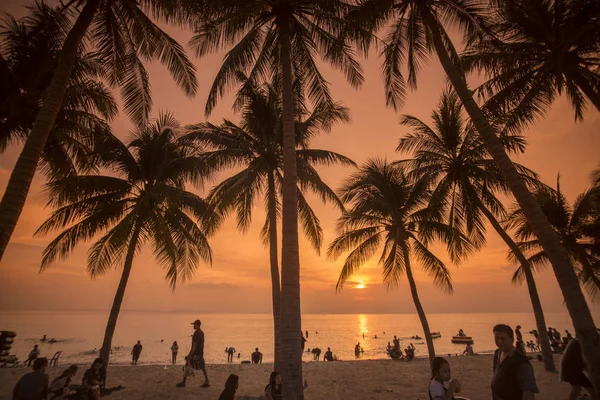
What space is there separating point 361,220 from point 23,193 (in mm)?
14205

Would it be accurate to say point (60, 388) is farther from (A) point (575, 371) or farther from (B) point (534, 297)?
(B) point (534, 297)

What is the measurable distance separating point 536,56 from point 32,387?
15.5 m

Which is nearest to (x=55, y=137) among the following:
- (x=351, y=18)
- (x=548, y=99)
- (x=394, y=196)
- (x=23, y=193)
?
(x=23, y=193)

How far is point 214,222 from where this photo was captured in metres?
14.2

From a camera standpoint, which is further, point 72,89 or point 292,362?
point 72,89

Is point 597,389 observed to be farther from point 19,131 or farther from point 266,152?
point 19,131

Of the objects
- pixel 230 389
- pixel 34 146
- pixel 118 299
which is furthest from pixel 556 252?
pixel 118 299

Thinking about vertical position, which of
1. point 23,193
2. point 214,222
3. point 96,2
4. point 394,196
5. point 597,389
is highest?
point 96,2

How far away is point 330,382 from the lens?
38.3 ft

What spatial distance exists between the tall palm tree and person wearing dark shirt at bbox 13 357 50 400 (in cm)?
474

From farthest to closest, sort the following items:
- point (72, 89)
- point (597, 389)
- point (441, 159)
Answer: point (441, 159) < point (72, 89) < point (597, 389)

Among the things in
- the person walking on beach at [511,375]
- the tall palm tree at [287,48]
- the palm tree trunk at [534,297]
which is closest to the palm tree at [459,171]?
the palm tree trunk at [534,297]

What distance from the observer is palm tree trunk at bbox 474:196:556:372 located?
12.5 meters

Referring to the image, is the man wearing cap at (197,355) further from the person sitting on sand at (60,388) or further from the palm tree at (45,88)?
the palm tree at (45,88)
